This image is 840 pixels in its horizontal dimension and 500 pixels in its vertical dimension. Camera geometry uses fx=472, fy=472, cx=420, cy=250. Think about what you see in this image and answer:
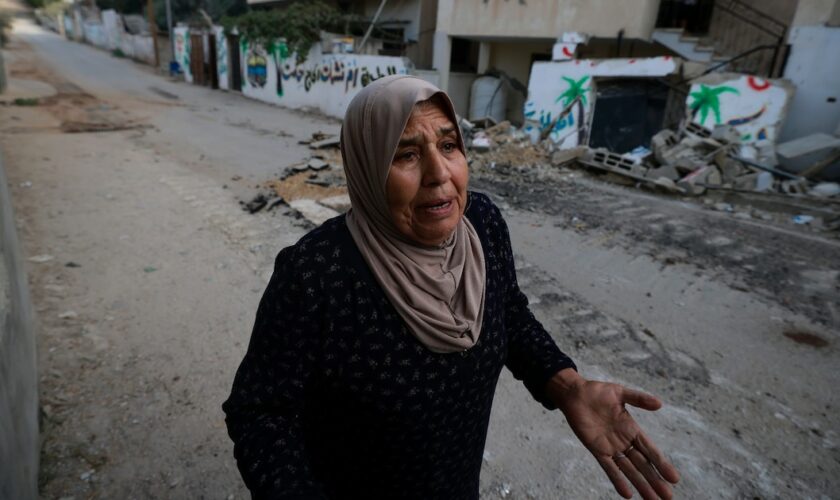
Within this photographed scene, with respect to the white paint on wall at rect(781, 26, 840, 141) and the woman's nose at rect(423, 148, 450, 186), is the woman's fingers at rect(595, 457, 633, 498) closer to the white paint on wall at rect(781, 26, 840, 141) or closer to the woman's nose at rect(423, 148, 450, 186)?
the woman's nose at rect(423, 148, 450, 186)

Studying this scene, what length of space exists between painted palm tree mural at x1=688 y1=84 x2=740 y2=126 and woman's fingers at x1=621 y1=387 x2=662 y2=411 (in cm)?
1017

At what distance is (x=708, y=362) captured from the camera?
3.37m

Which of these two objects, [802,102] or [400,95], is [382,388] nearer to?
[400,95]

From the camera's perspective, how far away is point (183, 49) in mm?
26688

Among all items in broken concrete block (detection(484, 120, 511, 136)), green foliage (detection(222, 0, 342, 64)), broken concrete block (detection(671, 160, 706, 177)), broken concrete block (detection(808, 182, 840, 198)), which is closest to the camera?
broken concrete block (detection(808, 182, 840, 198))

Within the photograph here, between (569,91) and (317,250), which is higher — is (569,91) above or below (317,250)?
above

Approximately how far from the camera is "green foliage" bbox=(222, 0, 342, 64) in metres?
16.9

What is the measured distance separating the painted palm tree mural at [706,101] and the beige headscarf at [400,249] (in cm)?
1031

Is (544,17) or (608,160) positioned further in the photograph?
(544,17)

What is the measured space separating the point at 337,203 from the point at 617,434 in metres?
5.25

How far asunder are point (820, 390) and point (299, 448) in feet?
11.9

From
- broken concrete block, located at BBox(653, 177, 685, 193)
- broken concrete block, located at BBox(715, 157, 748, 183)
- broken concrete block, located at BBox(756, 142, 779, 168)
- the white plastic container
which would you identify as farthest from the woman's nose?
the white plastic container

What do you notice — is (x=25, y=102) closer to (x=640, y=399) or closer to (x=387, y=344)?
(x=387, y=344)

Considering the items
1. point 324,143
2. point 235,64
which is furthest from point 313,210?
point 235,64
